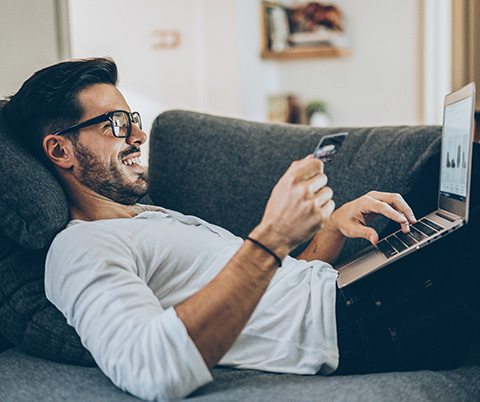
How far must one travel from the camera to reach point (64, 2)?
2332 mm

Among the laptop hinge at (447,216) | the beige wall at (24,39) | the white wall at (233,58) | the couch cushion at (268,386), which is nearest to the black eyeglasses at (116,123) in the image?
the couch cushion at (268,386)

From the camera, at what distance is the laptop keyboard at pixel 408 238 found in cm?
101

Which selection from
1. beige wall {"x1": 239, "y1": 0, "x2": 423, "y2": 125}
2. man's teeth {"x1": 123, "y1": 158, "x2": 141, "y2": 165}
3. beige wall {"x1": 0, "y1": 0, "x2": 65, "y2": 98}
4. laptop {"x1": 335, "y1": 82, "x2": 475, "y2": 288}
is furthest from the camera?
beige wall {"x1": 239, "y1": 0, "x2": 423, "y2": 125}

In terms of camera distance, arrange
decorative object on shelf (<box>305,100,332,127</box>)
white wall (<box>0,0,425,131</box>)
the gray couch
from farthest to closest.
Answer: decorative object on shelf (<box>305,100,332,127</box>), white wall (<box>0,0,425,131</box>), the gray couch

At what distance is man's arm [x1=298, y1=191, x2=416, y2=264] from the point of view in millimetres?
1140

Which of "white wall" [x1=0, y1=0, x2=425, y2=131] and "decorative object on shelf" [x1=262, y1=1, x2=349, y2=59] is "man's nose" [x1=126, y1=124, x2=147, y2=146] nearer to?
"white wall" [x1=0, y1=0, x2=425, y2=131]

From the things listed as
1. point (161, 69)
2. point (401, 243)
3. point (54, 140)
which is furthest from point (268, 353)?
point (161, 69)

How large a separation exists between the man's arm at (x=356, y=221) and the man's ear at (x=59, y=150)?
64 cm

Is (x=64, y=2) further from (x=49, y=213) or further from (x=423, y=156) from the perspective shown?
(x=423, y=156)

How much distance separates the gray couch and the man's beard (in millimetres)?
81

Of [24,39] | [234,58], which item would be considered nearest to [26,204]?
[24,39]

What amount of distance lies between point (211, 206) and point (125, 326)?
783 millimetres

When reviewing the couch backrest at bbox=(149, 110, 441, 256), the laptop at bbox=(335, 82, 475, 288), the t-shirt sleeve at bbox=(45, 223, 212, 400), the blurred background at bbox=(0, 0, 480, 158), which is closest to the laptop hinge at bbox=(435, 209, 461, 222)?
the laptop at bbox=(335, 82, 475, 288)

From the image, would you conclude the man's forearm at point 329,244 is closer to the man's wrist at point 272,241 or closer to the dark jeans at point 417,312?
the dark jeans at point 417,312
